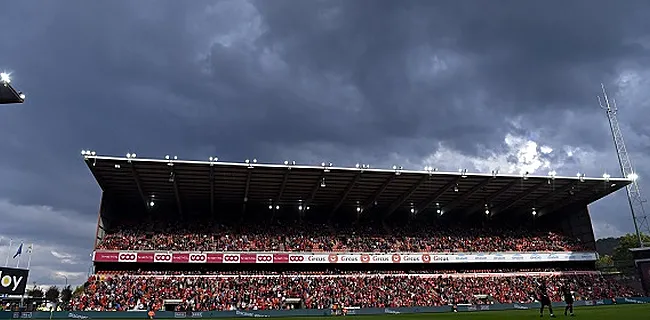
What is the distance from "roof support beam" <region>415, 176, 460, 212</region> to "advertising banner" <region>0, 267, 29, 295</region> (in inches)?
1751

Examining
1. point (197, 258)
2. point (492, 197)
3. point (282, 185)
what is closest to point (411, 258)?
point (492, 197)

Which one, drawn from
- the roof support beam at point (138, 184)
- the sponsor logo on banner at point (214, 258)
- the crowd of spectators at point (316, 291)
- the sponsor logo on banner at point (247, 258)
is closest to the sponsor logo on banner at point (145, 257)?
the crowd of spectators at point (316, 291)

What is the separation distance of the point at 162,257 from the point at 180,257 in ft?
6.23

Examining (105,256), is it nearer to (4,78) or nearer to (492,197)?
(4,78)

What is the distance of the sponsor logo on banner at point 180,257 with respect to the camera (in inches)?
1977

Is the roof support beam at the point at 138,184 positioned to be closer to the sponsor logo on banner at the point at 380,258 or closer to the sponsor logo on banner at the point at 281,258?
the sponsor logo on banner at the point at 281,258

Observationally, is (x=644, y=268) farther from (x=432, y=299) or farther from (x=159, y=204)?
(x=159, y=204)

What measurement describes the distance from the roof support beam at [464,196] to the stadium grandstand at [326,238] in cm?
29

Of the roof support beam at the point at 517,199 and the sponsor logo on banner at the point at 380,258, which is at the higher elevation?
the roof support beam at the point at 517,199

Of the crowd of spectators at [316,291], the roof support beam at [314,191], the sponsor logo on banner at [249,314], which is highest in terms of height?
the roof support beam at [314,191]

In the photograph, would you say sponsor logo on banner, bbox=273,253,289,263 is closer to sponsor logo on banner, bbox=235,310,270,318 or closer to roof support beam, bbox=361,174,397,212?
sponsor logo on banner, bbox=235,310,270,318

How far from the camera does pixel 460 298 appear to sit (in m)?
51.8

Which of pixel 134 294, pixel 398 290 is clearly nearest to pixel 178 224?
pixel 134 294

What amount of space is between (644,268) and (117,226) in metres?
64.7
